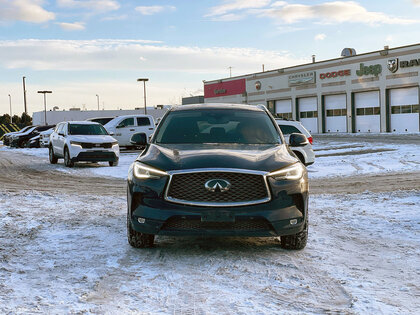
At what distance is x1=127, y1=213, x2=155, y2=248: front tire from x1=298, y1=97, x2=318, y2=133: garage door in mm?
49209

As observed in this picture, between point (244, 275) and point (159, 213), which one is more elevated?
point (159, 213)

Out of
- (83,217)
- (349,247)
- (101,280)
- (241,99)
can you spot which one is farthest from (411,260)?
(241,99)

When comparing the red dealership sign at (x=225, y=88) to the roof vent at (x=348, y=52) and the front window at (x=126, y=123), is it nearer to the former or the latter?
the roof vent at (x=348, y=52)

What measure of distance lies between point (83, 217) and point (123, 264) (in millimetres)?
3006

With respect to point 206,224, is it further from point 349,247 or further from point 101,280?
point 349,247

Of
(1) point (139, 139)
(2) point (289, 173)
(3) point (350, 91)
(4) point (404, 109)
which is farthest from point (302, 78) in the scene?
(2) point (289, 173)

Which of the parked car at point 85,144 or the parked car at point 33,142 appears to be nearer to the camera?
the parked car at point 85,144

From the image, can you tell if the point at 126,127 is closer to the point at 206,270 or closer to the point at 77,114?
the point at 206,270

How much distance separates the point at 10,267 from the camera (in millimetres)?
5254

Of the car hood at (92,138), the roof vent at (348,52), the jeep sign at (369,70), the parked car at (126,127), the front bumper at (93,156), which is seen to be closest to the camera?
the front bumper at (93,156)

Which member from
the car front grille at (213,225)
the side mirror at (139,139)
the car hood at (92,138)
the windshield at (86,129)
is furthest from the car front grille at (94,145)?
the car front grille at (213,225)

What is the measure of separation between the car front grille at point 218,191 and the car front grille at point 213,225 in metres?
0.18

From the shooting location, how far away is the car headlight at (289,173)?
549cm

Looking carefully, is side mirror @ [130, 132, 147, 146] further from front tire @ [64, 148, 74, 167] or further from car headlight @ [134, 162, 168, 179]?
front tire @ [64, 148, 74, 167]
